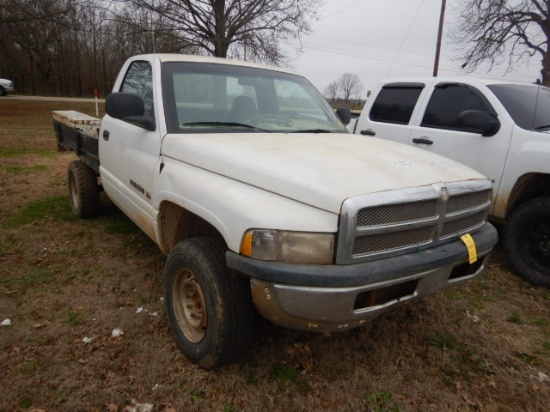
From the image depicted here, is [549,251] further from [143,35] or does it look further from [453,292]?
[143,35]

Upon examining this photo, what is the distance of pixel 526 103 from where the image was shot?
4336 millimetres

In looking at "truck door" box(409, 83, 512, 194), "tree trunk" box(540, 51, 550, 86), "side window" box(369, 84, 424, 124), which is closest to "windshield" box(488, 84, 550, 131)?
"truck door" box(409, 83, 512, 194)

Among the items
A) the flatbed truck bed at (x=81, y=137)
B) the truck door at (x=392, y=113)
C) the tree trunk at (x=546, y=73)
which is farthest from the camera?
the tree trunk at (x=546, y=73)

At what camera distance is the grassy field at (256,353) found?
7.66ft

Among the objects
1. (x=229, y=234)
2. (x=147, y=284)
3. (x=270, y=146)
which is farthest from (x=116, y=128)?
(x=229, y=234)

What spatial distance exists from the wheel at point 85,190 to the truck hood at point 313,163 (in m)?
2.67

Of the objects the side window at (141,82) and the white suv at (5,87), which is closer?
the side window at (141,82)

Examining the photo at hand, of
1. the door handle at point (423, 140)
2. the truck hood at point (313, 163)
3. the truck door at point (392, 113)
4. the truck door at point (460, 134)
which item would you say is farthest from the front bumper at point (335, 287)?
the truck door at point (392, 113)

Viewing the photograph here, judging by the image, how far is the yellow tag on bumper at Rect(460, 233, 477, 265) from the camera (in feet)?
7.94

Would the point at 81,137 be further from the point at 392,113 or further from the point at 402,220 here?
the point at 402,220

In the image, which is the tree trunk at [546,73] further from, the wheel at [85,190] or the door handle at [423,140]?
the wheel at [85,190]

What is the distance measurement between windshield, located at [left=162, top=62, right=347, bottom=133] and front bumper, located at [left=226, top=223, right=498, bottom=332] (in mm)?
1321

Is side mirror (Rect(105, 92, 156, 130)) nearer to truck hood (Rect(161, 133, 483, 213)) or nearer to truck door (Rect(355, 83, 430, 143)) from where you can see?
truck hood (Rect(161, 133, 483, 213))

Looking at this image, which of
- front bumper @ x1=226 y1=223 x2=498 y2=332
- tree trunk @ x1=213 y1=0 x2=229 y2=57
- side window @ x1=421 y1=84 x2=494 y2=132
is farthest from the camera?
tree trunk @ x1=213 y1=0 x2=229 y2=57
